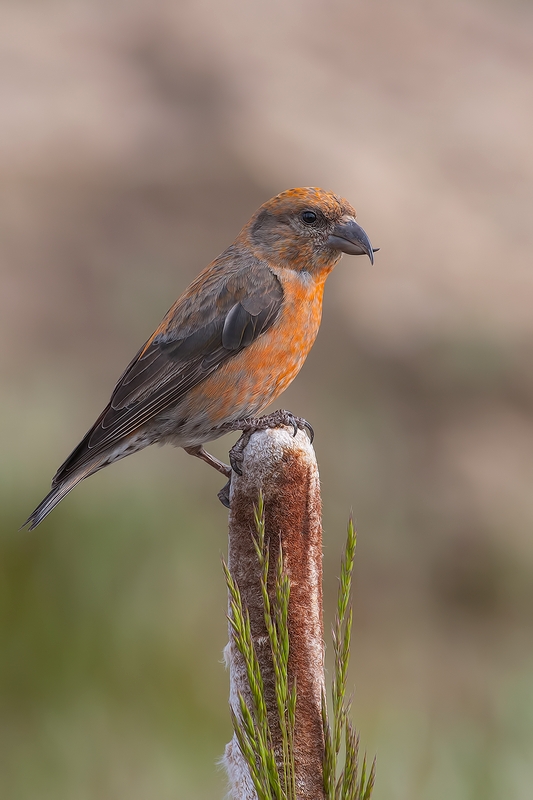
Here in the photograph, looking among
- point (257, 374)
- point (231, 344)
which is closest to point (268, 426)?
point (257, 374)

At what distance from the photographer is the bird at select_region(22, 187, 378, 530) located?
3480 mm

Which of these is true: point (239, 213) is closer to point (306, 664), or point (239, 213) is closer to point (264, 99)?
point (264, 99)

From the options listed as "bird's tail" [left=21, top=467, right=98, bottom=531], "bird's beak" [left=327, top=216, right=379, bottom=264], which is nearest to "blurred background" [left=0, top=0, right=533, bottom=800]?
"bird's tail" [left=21, top=467, right=98, bottom=531]

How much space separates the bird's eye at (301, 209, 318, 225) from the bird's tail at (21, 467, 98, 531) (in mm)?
1355

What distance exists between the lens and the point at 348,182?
10586 mm

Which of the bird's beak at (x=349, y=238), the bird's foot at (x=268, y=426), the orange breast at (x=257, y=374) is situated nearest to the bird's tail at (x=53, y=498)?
the orange breast at (x=257, y=374)

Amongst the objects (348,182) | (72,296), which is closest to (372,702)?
(72,296)

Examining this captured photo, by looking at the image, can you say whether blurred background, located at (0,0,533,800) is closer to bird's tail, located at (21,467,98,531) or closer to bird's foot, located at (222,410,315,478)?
bird's foot, located at (222,410,315,478)

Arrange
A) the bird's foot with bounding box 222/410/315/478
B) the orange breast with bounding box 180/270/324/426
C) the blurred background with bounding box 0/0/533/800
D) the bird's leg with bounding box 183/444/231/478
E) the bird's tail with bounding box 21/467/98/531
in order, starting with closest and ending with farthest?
the bird's foot with bounding box 222/410/315/478, the bird's tail with bounding box 21/467/98/531, the orange breast with bounding box 180/270/324/426, the bird's leg with bounding box 183/444/231/478, the blurred background with bounding box 0/0/533/800

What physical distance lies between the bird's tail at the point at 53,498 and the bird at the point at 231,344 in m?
0.01

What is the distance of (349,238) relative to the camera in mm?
3596

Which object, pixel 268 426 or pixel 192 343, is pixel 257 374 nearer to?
pixel 192 343

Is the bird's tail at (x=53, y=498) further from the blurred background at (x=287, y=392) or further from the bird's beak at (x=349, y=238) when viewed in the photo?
the bird's beak at (x=349, y=238)

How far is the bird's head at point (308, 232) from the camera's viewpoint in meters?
3.63
